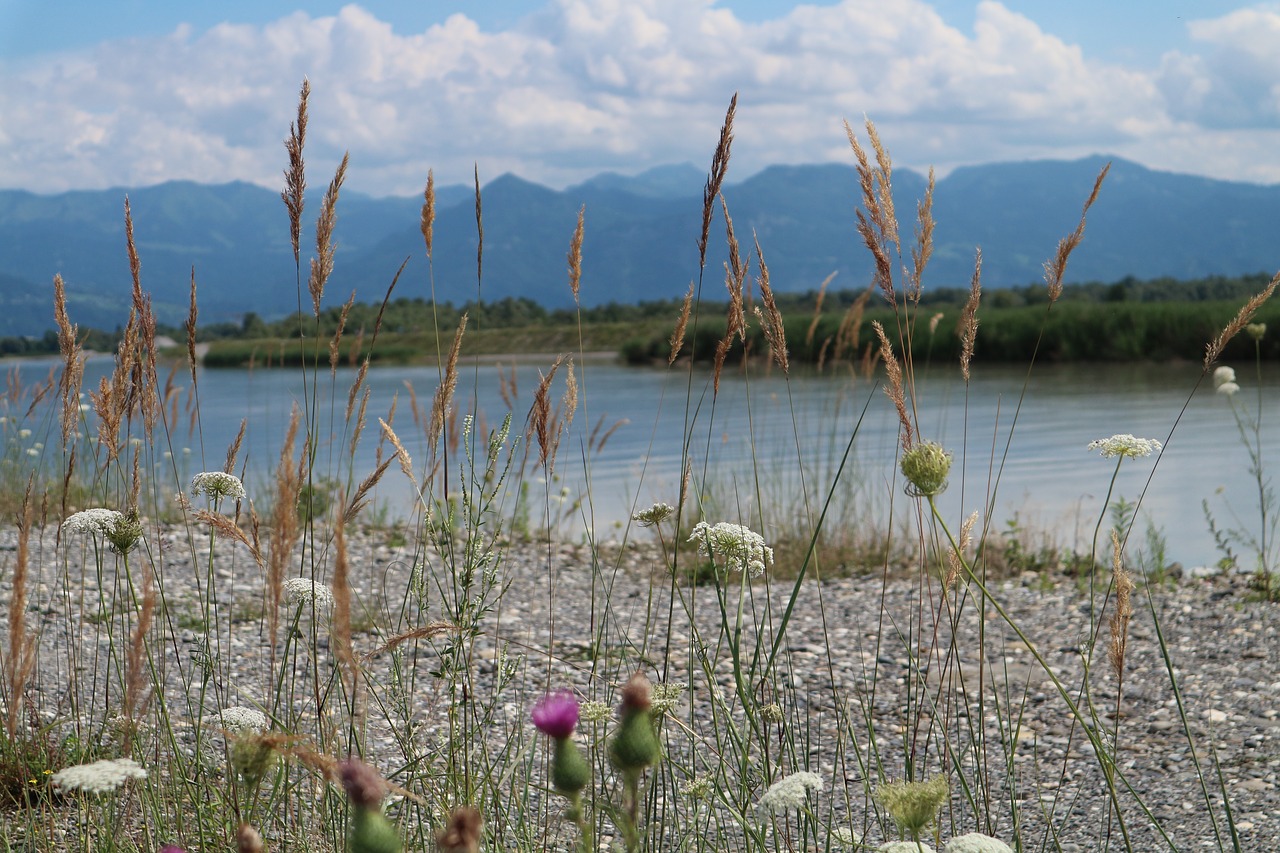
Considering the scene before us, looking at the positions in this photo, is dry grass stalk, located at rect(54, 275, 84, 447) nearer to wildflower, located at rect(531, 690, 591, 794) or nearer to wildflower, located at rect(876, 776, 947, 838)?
wildflower, located at rect(531, 690, 591, 794)

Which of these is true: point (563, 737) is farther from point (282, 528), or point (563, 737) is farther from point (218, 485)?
point (218, 485)

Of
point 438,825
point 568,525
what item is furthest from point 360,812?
point 568,525

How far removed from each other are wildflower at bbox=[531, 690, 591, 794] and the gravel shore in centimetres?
80

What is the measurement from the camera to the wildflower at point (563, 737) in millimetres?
849

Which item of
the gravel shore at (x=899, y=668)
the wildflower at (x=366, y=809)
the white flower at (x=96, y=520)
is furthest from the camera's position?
the gravel shore at (x=899, y=668)

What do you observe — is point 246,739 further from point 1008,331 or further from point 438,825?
point 1008,331

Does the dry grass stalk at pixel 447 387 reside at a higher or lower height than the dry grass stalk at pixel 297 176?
lower

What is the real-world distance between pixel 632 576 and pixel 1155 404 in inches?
391

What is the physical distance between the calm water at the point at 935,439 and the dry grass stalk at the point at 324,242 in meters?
0.79

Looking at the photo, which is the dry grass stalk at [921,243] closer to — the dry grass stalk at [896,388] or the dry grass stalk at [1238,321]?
the dry grass stalk at [896,388]

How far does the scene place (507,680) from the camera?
166cm

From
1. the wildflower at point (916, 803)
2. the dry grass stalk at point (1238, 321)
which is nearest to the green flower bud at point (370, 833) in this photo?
the wildflower at point (916, 803)

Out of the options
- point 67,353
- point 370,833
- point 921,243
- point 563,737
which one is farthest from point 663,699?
point 67,353

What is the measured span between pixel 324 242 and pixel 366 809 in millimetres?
1262
